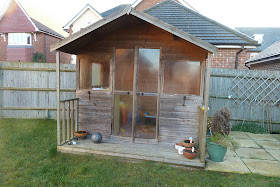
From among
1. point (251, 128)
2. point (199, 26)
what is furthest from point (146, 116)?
point (199, 26)

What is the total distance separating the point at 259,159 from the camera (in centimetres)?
427

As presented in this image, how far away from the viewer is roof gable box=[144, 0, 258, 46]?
6527 mm

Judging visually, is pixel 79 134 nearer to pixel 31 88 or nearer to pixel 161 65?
pixel 161 65

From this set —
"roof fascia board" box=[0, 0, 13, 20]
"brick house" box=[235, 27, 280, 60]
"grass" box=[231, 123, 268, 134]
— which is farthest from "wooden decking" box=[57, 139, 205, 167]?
"brick house" box=[235, 27, 280, 60]

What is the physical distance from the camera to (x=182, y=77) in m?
4.50

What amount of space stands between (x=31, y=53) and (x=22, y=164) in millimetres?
13855

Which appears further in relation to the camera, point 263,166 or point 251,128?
point 251,128

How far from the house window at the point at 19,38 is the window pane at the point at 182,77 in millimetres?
14707

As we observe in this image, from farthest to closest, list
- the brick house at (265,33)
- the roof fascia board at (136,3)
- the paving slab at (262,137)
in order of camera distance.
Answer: the brick house at (265,33) < the roof fascia board at (136,3) < the paving slab at (262,137)

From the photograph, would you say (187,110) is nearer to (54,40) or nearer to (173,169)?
(173,169)

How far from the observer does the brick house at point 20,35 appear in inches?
590

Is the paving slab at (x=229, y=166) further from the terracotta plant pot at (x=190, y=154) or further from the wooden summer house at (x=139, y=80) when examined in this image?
the wooden summer house at (x=139, y=80)

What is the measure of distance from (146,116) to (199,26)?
4177 millimetres

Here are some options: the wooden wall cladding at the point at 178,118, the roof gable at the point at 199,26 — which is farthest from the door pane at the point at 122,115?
the roof gable at the point at 199,26
